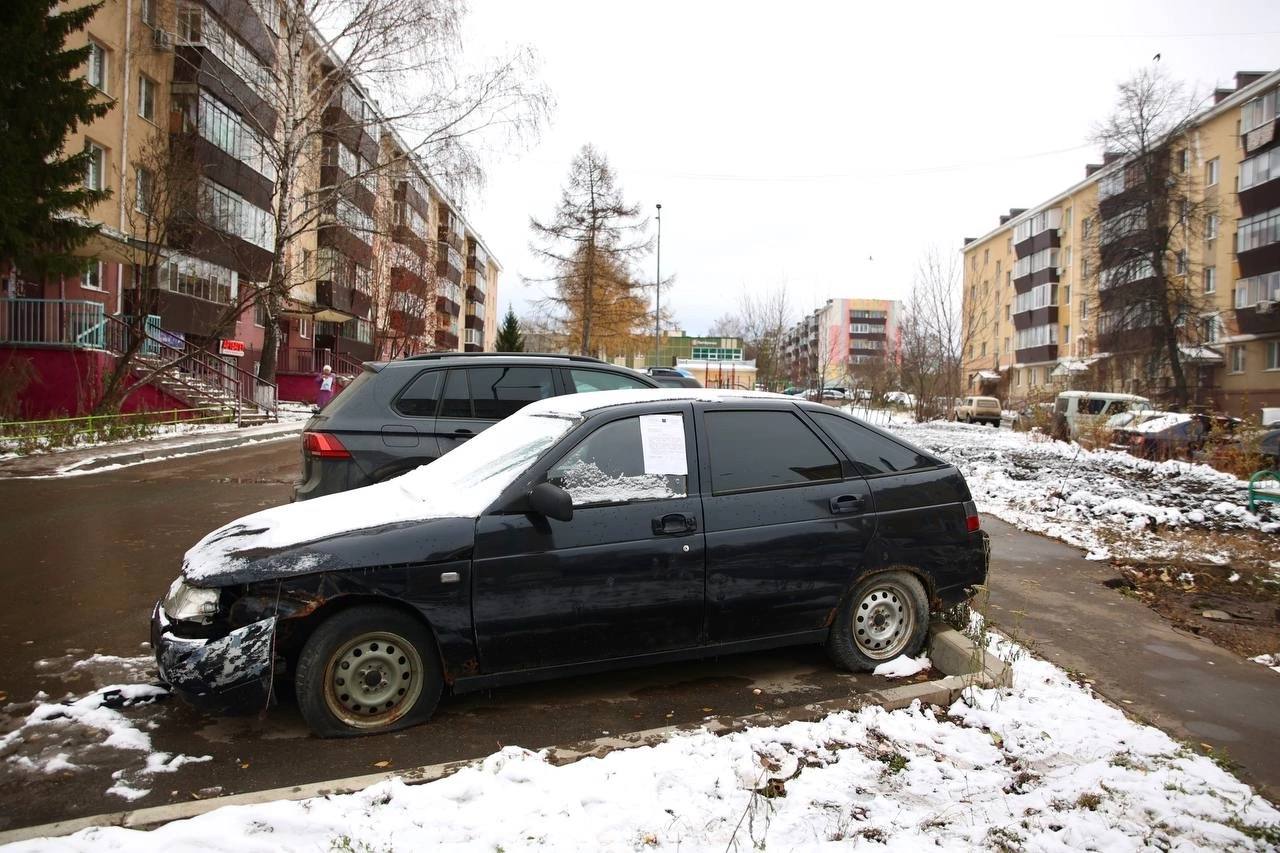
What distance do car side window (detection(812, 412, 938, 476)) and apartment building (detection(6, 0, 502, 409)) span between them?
17435mm

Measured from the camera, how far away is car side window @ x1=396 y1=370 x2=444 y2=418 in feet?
20.3

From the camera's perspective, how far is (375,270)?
3575 centimetres

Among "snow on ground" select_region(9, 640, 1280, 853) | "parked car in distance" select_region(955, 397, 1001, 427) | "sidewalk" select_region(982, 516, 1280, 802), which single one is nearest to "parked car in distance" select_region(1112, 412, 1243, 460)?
"sidewalk" select_region(982, 516, 1280, 802)

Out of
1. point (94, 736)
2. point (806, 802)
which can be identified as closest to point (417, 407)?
point (94, 736)

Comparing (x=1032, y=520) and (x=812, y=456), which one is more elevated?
(x=812, y=456)

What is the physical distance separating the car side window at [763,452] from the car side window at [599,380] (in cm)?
252

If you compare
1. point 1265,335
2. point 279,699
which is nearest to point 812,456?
point 279,699

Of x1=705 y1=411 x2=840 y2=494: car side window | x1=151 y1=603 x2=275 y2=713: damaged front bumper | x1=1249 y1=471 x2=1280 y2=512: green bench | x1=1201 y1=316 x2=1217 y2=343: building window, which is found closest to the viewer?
x1=151 y1=603 x2=275 y2=713: damaged front bumper

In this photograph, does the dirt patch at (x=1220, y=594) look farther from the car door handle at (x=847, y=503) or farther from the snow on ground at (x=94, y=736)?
the snow on ground at (x=94, y=736)

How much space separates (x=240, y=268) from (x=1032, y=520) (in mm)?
27972

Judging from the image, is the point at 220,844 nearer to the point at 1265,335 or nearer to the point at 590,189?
the point at 590,189

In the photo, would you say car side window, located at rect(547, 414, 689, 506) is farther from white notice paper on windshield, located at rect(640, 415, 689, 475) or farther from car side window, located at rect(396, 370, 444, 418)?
car side window, located at rect(396, 370, 444, 418)

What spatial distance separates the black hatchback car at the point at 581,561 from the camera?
137 inches

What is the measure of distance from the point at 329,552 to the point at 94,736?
1374 mm
